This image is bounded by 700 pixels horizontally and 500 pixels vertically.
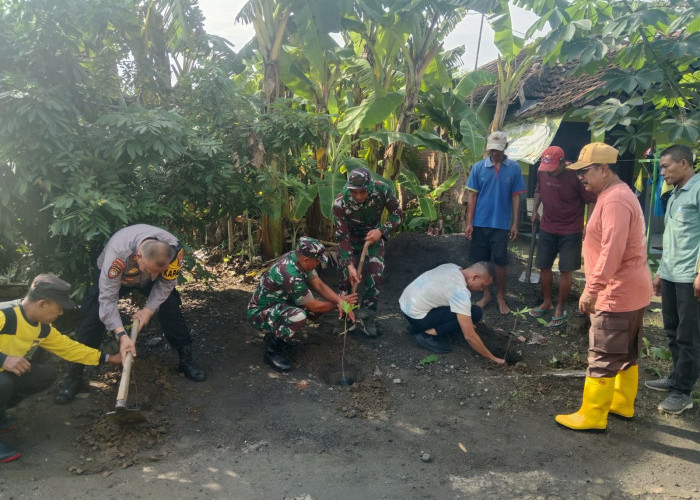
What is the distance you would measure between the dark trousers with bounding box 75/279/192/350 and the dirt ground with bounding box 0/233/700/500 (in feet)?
1.08

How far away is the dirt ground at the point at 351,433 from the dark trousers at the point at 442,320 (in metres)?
0.22

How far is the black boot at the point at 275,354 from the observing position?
4277 mm

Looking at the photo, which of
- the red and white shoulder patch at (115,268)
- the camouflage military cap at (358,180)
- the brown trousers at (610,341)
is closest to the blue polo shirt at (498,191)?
the camouflage military cap at (358,180)

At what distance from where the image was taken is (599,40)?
4.39 meters

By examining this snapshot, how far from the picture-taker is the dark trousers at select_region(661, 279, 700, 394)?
3.54m

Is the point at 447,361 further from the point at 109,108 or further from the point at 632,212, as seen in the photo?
the point at 109,108

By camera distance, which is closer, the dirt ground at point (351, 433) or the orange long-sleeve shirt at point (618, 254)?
the dirt ground at point (351, 433)

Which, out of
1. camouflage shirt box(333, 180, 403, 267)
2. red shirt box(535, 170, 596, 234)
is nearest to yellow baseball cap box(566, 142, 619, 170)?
red shirt box(535, 170, 596, 234)

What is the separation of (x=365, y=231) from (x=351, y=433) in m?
2.13

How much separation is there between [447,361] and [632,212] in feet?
6.36

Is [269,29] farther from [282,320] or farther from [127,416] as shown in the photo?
[127,416]

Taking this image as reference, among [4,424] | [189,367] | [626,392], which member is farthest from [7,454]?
[626,392]

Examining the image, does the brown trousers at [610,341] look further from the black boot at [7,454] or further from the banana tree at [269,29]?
the banana tree at [269,29]

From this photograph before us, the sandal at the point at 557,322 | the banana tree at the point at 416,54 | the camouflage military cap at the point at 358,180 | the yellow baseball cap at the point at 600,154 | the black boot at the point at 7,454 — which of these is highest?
the banana tree at the point at 416,54
